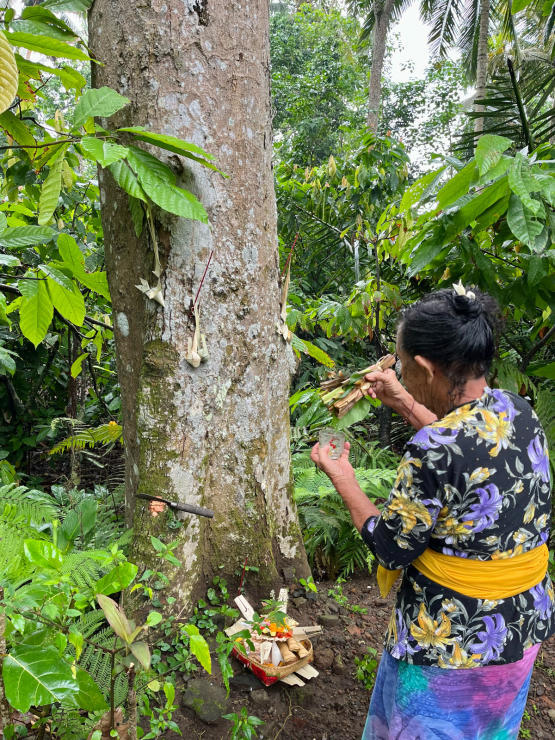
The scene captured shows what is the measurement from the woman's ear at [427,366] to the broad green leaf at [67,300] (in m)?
1.17

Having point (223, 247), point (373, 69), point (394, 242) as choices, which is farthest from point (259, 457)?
point (373, 69)

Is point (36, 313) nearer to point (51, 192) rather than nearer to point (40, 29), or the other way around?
point (51, 192)

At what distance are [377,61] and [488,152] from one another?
32.2ft

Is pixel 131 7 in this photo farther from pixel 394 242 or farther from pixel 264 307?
pixel 394 242

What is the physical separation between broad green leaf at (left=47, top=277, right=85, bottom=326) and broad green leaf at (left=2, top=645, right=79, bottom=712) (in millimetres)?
1179

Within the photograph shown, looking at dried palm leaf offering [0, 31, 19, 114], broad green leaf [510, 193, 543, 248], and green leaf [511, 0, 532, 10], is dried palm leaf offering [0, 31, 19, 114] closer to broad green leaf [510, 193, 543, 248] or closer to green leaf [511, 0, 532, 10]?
broad green leaf [510, 193, 543, 248]

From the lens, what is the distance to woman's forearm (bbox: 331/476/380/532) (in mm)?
1375

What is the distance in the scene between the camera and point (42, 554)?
1019 mm

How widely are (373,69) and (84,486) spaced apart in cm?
931

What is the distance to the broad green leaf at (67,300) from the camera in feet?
5.93

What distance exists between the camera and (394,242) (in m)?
3.49

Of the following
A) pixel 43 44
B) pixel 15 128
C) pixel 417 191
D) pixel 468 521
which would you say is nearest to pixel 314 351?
pixel 417 191

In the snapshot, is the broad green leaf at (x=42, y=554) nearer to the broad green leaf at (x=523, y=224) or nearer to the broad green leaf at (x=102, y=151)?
the broad green leaf at (x=102, y=151)

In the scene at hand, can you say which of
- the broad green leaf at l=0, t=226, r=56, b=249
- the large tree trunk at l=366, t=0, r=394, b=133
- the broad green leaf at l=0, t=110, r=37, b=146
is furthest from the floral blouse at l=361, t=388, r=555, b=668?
the large tree trunk at l=366, t=0, r=394, b=133
